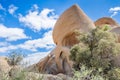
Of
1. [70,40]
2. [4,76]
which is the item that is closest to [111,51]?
[70,40]

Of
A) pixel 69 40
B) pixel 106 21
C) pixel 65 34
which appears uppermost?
pixel 106 21

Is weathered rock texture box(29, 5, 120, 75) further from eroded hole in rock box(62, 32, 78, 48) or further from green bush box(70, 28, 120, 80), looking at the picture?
green bush box(70, 28, 120, 80)

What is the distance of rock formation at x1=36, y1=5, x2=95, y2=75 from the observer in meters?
34.5

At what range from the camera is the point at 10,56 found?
14.4m

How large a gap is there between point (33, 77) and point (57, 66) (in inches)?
1045

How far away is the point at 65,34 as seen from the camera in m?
36.5

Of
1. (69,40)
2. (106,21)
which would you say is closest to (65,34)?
(69,40)

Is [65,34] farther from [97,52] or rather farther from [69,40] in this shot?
[97,52]

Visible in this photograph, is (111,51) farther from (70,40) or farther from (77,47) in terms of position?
(70,40)

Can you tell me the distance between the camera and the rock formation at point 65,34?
34469 mm

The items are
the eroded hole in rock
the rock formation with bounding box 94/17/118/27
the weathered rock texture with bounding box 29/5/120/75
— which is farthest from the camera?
the rock formation with bounding box 94/17/118/27

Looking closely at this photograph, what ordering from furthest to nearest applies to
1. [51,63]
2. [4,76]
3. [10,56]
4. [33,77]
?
[51,63] → [10,56] → [33,77] → [4,76]

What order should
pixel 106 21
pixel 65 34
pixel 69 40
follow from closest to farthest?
pixel 69 40, pixel 65 34, pixel 106 21

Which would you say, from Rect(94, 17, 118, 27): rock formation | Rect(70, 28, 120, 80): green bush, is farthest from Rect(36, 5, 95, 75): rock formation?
Rect(94, 17, 118, 27): rock formation
